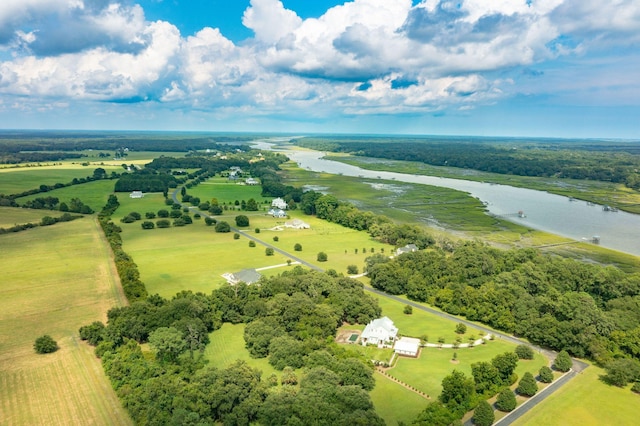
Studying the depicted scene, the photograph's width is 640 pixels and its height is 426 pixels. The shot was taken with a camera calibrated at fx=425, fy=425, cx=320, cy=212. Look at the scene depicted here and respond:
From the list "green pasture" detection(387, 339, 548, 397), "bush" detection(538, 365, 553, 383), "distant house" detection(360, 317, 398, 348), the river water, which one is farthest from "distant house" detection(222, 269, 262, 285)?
the river water

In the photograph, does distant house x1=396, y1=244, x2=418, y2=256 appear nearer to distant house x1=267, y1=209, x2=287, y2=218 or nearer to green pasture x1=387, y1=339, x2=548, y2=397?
green pasture x1=387, y1=339, x2=548, y2=397

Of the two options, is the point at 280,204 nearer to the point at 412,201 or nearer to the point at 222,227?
the point at 222,227

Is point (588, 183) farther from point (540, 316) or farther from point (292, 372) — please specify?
point (292, 372)

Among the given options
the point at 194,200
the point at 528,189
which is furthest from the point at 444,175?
the point at 194,200

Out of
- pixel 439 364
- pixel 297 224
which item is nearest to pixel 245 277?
pixel 439 364

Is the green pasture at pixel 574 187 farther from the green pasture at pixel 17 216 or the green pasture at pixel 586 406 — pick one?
the green pasture at pixel 17 216
